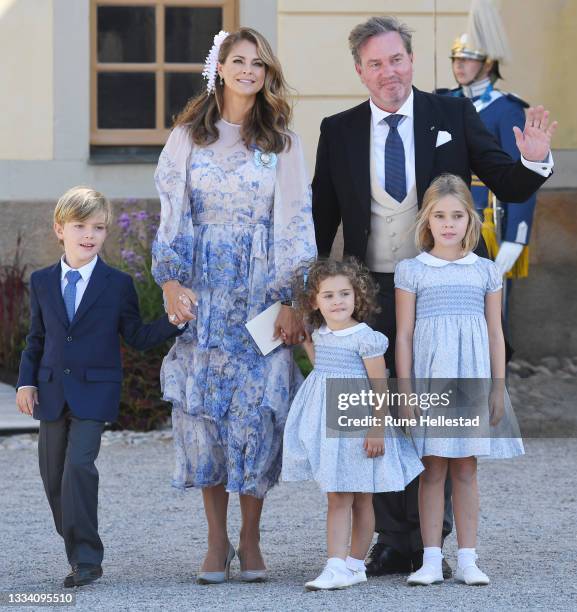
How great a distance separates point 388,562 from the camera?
5188 millimetres

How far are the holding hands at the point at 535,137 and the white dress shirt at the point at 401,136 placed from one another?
1.17ft

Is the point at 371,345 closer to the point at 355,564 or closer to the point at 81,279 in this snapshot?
the point at 355,564

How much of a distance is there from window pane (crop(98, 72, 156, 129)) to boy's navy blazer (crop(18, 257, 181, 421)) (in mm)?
4997

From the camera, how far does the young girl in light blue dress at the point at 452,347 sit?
4.87 meters

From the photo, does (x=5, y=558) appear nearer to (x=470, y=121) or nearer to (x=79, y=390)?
(x=79, y=390)

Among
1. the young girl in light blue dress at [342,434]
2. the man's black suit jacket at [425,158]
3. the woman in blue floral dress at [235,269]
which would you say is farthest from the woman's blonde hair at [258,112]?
the young girl in light blue dress at [342,434]

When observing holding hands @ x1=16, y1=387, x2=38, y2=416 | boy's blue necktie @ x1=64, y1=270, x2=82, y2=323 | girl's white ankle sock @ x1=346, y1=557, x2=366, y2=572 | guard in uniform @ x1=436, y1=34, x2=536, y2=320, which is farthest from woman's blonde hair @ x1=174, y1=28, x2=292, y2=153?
guard in uniform @ x1=436, y1=34, x2=536, y2=320

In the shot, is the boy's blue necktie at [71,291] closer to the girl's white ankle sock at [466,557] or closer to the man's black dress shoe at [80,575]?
the man's black dress shoe at [80,575]

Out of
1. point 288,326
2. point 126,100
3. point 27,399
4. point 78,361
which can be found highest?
point 126,100

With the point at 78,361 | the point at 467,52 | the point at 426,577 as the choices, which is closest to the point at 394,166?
the point at 78,361

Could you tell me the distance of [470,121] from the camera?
5.20m

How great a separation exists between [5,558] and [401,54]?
2191 mm

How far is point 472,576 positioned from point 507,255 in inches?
140

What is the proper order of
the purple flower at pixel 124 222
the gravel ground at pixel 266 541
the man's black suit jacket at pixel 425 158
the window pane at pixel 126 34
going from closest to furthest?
the gravel ground at pixel 266 541 → the man's black suit jacket at pixel 425 158 → the purple flower at pixel 124 222 → the window pane at pixel 126 34
